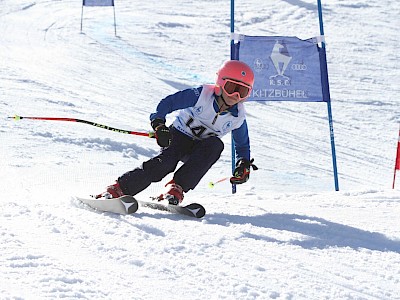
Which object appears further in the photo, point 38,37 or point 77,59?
point 38,37

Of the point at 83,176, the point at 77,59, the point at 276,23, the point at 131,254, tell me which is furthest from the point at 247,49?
the point at 276,23

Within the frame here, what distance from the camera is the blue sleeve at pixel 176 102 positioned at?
13.2 ft

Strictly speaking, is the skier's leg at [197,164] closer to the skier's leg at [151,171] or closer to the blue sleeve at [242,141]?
the skier's leg at [151,171]

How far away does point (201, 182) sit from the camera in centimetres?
665

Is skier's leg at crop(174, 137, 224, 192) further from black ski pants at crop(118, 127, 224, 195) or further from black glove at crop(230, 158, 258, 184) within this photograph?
black glove at crop(230, 158, 258, 184)

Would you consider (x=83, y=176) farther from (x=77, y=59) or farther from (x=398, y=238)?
(x=77, y=59)

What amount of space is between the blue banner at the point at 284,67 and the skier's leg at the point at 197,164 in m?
1.65

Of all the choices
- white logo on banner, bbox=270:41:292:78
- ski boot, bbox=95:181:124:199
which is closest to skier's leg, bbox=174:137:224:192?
ski boot, bbox=95:181:124:199

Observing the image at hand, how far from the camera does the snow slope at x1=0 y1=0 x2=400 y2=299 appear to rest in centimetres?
254

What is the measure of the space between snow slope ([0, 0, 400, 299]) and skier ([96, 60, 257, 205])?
261mm

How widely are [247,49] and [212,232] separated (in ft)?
9.26

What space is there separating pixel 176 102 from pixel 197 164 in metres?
0.42

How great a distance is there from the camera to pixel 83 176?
5.74 meters

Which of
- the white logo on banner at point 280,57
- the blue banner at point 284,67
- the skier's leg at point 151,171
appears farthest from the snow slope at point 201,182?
the white logo on banner at point 280,57
